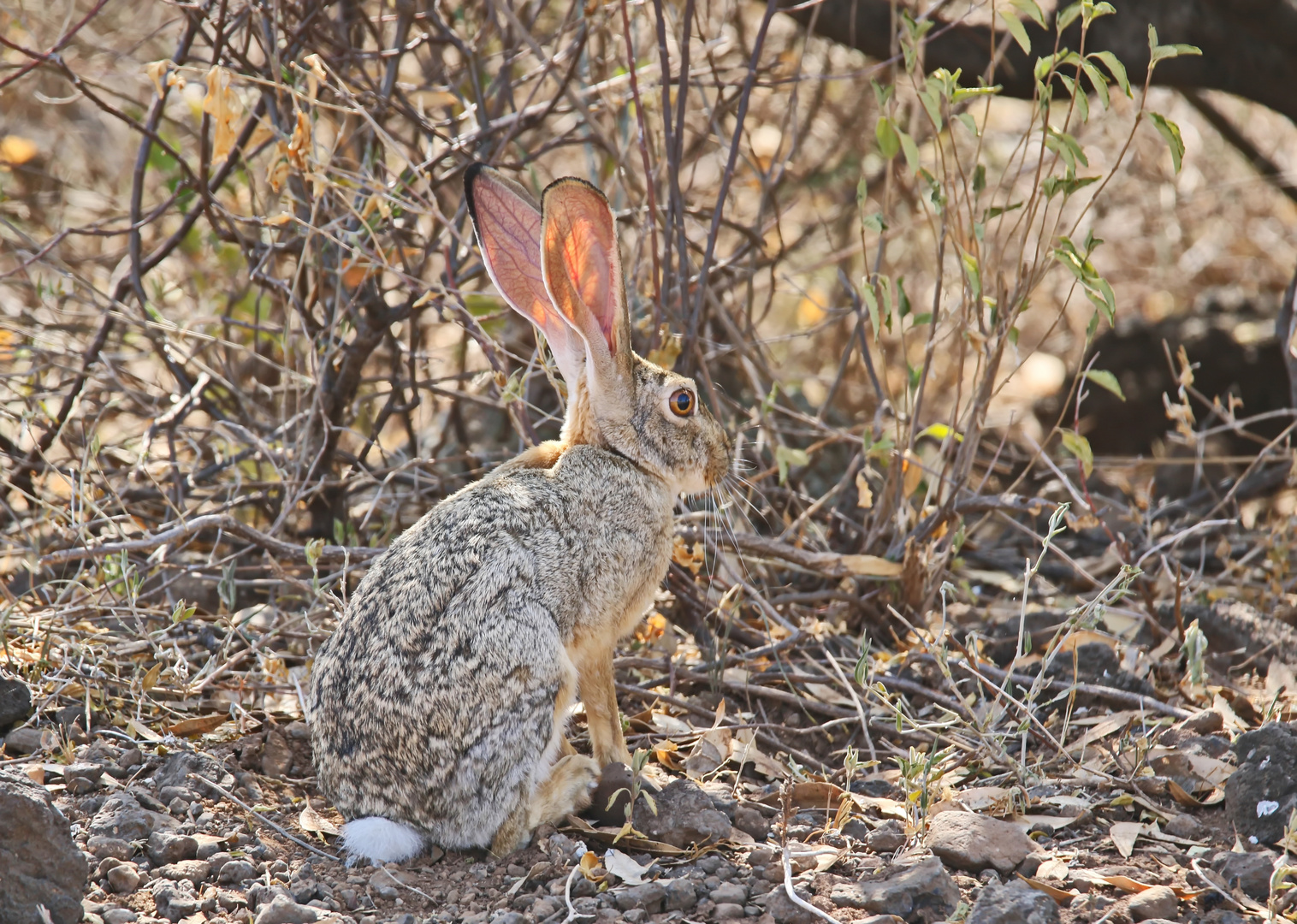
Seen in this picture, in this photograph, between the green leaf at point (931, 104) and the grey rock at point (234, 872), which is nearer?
the grey rock at point (234, 872)

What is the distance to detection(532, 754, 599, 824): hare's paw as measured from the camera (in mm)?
3576

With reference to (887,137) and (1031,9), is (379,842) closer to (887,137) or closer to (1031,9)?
(887,137)

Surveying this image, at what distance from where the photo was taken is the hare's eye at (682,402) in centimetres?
408

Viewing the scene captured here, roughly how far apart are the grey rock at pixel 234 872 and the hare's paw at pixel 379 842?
0.27 meters

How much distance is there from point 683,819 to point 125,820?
5.02 feet

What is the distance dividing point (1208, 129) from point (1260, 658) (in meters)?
5.92

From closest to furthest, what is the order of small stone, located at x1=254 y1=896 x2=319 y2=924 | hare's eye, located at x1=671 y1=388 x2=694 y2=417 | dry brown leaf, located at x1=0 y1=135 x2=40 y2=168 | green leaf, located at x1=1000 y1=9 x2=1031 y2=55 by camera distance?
small stone, located at x1=254 y1=896 x2=319 y2=924 → green leaf, located at x1=1000 y1=9 x2=1031 y2=55 → hare's eye, located at x1=671 y1=388 x2=694 y2=417 → dry brown leaf, located at x1=0 y1=135 x2=40 y2=168

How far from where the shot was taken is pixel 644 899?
125 inches

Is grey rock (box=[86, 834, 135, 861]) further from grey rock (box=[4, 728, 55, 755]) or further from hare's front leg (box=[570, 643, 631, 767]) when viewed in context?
hare's front leg (box=[570, 643, 631, 767])

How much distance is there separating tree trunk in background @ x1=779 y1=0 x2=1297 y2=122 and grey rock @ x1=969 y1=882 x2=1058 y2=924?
4156mm

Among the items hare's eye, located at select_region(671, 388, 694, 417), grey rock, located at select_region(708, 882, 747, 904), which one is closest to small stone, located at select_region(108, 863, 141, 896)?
grey rock, located at select_region(708, 882, 747, 904)

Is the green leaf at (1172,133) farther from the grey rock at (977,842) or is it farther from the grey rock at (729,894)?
the grey rock at (729,894)

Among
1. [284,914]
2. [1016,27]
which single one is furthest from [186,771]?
[1016,27]

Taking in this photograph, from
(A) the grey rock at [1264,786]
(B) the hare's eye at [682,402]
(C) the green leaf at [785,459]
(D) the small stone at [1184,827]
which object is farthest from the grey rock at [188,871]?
(A) the grey rock at [1264,786]
